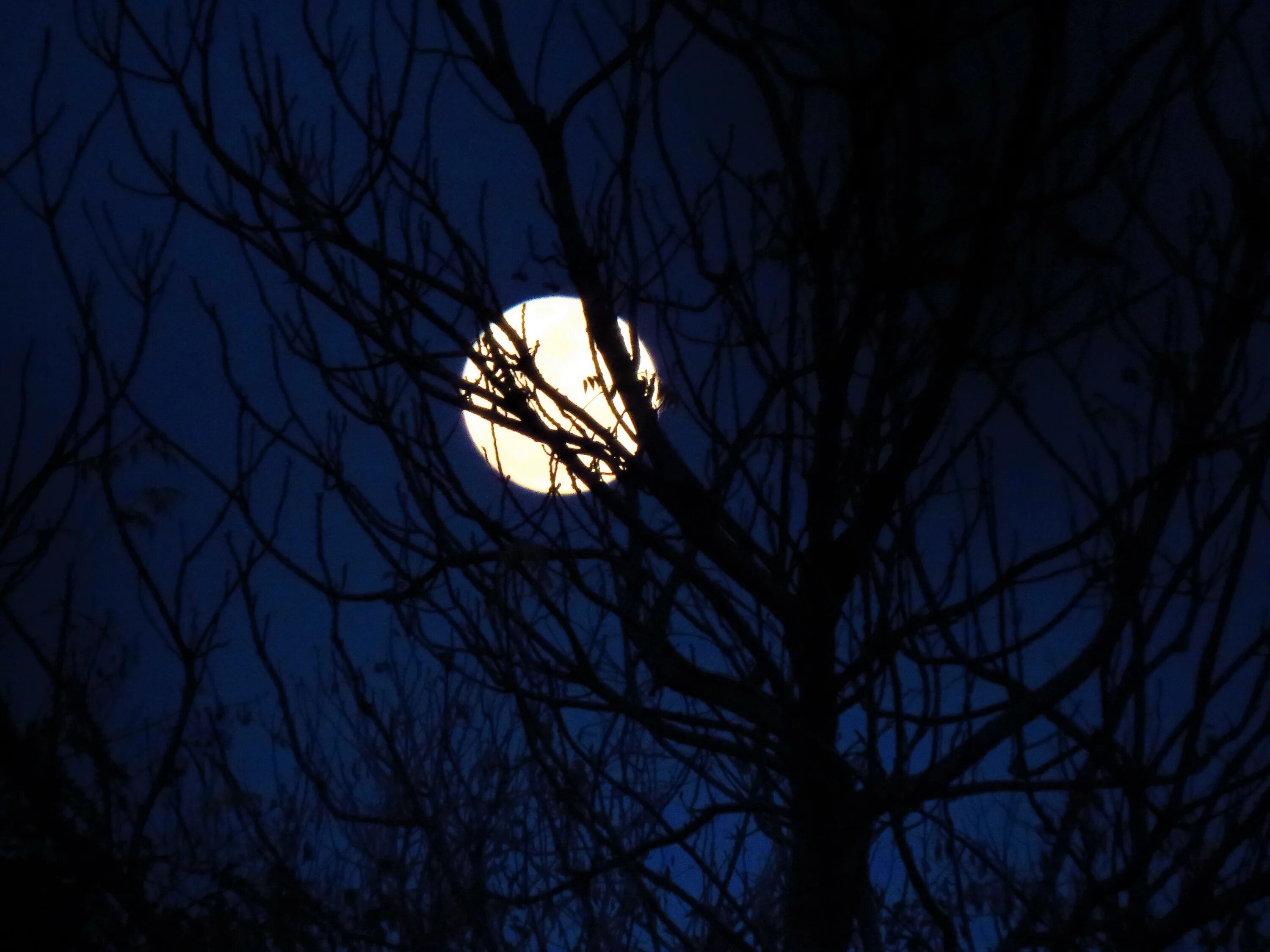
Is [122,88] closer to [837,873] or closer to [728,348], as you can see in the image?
[728,348]

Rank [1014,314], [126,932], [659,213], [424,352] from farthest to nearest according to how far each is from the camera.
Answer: [126,932] < [659,213] < [1014,314] < [424,352]

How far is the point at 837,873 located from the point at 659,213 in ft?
6.01

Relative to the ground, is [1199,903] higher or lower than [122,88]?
lower

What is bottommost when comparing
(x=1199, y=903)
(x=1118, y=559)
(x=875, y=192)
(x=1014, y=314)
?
(x=1199, y=903)

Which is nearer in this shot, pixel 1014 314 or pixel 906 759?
pixel 906 759

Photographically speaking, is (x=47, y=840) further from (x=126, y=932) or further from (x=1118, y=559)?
(x=1118, y=559)

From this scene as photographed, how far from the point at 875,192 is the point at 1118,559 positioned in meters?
0.82

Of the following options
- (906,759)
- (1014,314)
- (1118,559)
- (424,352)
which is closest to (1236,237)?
(1014,314)

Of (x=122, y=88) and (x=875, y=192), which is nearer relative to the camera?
(x=875, y=192)

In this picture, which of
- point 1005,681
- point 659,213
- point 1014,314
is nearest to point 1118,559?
point 1005,681

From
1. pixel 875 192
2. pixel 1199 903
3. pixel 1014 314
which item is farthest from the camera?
pixel 1014 314

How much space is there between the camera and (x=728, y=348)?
2.92 meters

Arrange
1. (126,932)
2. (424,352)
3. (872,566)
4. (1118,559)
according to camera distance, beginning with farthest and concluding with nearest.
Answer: (126,932) → (872,566) → (424,352) → (1118,559)

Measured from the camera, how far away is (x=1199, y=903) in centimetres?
184
